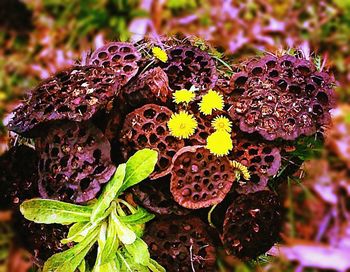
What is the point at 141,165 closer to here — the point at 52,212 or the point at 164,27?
the point at 52,212

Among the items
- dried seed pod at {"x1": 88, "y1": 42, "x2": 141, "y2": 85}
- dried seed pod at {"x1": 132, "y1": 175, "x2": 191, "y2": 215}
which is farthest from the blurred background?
dried seed pod at {"x1": 132, "y1": 175, "x2": 191, "y2": 215}

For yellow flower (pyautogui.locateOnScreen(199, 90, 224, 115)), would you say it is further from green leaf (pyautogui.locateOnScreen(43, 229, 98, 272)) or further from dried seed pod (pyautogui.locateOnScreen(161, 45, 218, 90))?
green leaf (pyautogui.locateOnScreen(43, 229, 98, 272))

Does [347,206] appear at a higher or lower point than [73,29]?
lower

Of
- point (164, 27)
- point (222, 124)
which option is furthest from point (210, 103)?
point (164, 27)

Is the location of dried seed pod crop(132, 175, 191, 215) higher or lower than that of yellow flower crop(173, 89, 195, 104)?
lower

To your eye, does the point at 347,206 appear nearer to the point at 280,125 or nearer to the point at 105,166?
the point at 280,125

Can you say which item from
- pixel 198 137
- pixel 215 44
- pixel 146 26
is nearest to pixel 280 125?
pixel 198 137

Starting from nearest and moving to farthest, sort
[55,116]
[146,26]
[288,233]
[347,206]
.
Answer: [55,116]
[288,233]
[347,206]
[146,26]

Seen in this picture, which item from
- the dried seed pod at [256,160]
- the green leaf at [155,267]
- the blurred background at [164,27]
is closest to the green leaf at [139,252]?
the green leaf at [155,267]
